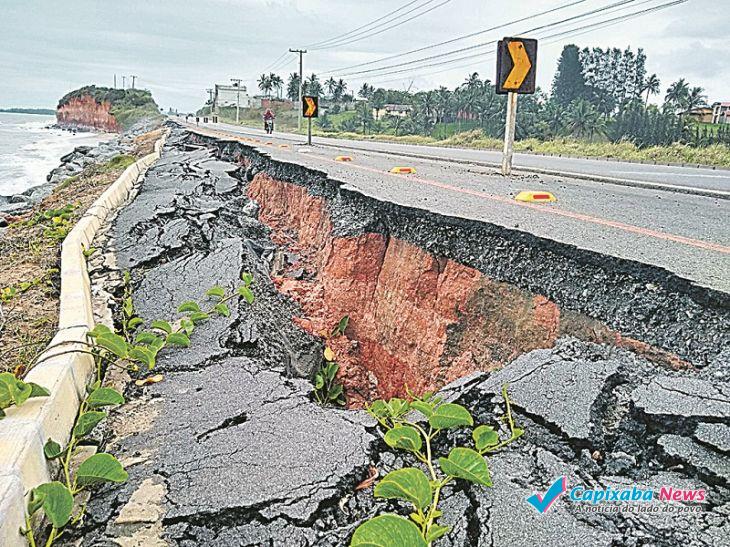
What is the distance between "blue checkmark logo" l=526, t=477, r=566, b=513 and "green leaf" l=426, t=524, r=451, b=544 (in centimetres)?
32

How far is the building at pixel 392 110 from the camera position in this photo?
80.1 metres

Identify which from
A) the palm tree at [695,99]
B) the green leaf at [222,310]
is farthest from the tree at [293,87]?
the green leaf at [222,310]

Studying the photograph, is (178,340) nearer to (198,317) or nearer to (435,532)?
(198,317)

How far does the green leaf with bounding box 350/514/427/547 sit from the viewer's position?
1661 mm

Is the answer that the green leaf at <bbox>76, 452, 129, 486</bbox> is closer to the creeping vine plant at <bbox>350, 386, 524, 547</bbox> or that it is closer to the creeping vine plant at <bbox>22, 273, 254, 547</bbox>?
the creeping vine plant at <bbox>22, 273, 254, 547</bbox>

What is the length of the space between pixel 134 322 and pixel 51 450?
1697mm

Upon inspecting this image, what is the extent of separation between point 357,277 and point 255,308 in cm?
176

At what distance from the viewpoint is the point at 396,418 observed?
2633 mm

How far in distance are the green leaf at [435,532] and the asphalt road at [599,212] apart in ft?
6.93

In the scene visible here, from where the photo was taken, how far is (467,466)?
2094mm

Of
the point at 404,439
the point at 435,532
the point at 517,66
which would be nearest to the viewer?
the point at 435,532

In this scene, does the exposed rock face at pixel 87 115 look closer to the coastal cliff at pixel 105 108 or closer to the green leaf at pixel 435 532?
the coastal cliff at pixel 105 108

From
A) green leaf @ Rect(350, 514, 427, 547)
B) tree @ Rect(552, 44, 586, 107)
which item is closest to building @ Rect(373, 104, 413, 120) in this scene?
tree @ Rect(552, 44, 586, 107)

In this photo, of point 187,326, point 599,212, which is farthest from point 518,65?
point 187,326
